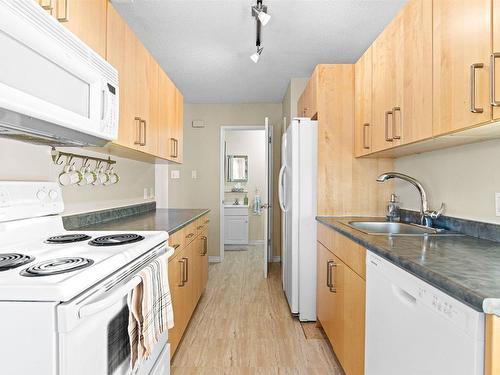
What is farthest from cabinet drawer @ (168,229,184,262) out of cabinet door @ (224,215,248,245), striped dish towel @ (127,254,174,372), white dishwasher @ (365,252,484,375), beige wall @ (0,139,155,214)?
cabinet door @ (224,215,248,245)

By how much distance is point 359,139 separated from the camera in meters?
2.36

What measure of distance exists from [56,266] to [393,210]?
217 cm

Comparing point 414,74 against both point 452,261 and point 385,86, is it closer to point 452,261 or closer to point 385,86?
point 385,86

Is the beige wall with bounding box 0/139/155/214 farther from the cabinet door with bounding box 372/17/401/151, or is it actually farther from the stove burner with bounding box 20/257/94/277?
the cabinet door with bounding box 372/17/401/151

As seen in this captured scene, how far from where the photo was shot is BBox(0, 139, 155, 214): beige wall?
134cm

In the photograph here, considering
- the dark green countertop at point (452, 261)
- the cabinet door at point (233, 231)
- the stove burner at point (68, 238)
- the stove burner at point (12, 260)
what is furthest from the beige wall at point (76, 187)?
the cabinet door at point (233, 231)

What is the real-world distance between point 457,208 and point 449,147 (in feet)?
1.15

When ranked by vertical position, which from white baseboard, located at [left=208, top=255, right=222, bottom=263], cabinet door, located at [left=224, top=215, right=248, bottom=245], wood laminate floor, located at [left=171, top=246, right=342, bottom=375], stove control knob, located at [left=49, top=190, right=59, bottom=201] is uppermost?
stove control knob, located at [left=49, top=190, right=59, bottom=201]

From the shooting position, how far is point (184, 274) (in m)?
2.13

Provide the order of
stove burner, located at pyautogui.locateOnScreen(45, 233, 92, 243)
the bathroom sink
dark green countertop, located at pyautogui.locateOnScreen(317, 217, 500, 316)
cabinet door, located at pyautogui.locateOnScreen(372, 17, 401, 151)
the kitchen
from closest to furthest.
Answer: dark green countertop, located at pyautogui.locateOnScreen(317, 217, 500, 316) → the kitchen → stove burner, located at pyautogui.locateOnScreen(45, 233, 92, 243) → cabinet door, located at pyautogui.locateOnScreen(372, 17, 401, 151) → the bathroom sink

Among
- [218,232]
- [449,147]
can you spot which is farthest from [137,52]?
[218,232]

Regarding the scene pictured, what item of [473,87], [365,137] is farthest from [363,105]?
[473,87]

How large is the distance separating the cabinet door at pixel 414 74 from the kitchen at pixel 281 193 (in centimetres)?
1

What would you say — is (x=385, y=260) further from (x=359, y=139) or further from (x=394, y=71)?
(x=359, y=139)
